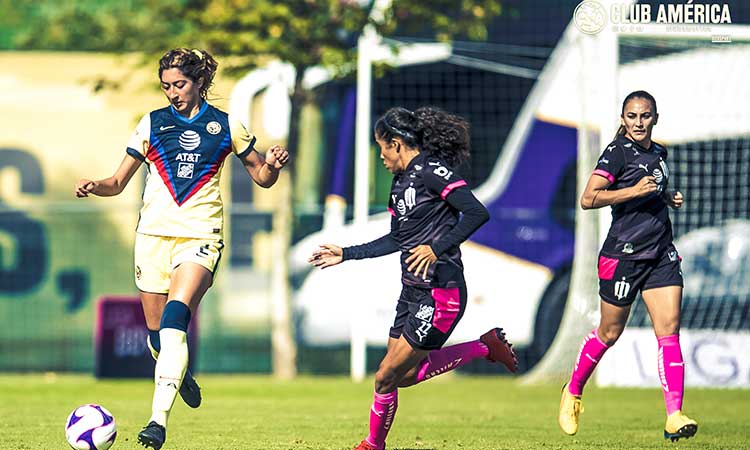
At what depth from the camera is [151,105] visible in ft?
63.2

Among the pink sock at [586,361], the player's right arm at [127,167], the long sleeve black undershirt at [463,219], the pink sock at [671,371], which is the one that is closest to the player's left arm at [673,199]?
the pink sock at [671,371]

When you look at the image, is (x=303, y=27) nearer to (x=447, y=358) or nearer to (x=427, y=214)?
(x=447, y=358)

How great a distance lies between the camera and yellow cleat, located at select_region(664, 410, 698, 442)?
870 cm

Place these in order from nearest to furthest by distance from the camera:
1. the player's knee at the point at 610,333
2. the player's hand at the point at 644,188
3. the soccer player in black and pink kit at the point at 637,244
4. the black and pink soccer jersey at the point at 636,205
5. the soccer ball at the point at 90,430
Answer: the soccer ball at the point at 90,430, the player's hand at the point at 644,188, the soccer player in black and pink kit at the point at 637,244, the black and pink soccer jersey at the point at 636,205, the player's knee at the point at 610,333

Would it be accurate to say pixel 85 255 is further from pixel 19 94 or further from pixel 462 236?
pixel 462 236

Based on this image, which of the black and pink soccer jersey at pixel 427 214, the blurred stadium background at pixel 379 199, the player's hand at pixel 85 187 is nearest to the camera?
the black and pink soccer jersey at pixel 427 214

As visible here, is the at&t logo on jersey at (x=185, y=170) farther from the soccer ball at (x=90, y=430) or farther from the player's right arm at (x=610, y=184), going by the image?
the player's right arm at (x=610, y=184)

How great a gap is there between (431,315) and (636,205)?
6.77 ft

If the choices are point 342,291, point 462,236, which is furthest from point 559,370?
point 462,236

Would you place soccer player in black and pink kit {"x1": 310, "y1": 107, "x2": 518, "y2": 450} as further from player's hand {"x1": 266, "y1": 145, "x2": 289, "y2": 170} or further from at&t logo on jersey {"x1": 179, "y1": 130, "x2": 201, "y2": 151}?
at&t logo on jersey {"x1": 179, "y1": 130, "x2": 201, "y2": 151}

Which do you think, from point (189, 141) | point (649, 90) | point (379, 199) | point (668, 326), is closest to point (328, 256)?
point (189, 141)

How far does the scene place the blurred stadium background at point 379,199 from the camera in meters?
16.2

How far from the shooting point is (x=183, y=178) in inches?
333

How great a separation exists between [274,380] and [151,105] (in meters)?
4.44
